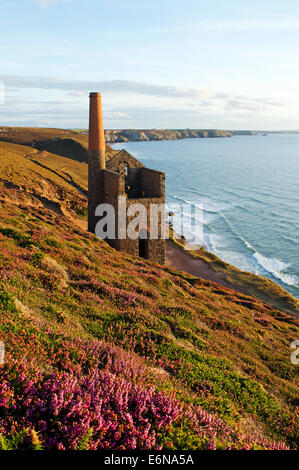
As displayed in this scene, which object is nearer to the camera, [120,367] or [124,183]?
[120,367]

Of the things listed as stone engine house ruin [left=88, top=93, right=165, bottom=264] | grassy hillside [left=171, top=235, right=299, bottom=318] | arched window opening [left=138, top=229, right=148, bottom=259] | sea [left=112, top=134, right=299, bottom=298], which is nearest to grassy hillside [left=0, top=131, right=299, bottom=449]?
arched window opening [left=138, top=229, right=148, bottom=259]

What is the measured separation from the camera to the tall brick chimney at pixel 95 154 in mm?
31266

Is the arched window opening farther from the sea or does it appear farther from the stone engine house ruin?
the sea

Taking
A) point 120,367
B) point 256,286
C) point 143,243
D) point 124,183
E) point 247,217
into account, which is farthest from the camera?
point 247,217

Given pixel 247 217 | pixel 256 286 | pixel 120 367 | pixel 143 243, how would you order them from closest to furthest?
pixel 120 367 → pixel 143 243 → pixel 256 286 → pixel 247 217

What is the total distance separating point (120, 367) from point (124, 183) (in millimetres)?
23863

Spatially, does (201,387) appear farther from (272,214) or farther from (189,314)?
(272,214)

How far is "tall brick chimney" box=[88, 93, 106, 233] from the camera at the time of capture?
31266 mm

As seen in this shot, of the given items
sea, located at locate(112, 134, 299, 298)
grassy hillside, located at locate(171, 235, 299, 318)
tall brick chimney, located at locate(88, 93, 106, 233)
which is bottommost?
grassy hillside, located at locate(171, 235, 299, 318)

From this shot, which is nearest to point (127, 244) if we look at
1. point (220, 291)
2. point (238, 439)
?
point (220, 291)

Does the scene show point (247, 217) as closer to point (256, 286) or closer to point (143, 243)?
point (256, 286)

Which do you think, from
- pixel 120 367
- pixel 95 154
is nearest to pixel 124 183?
pixel 95 154

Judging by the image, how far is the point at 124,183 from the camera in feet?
95.1

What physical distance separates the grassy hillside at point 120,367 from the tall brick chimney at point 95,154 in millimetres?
16018
